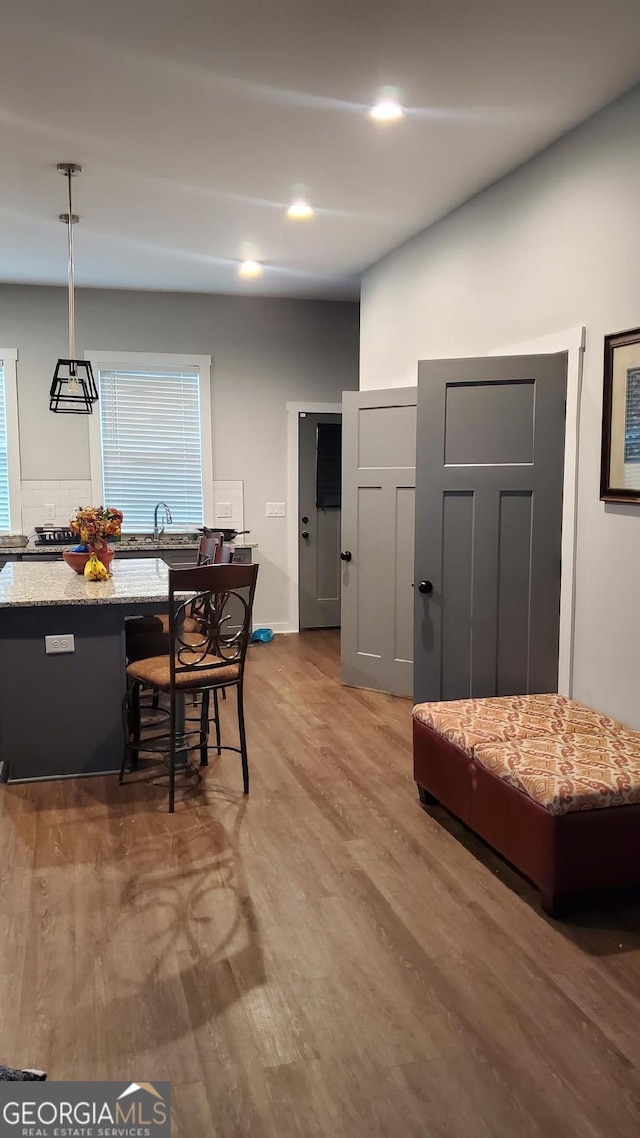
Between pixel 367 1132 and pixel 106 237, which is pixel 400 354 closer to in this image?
pixel 106 237

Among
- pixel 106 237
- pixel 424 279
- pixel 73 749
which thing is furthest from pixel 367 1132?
pixel 106 237

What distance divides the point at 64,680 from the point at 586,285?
9.60 feet

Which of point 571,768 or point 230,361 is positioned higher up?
point 230,361

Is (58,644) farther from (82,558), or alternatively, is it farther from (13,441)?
(13,441)

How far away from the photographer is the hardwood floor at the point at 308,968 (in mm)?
1896

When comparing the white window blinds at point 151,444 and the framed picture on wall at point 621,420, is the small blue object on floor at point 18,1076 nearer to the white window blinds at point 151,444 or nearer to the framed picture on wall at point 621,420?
the framed picture on wall at point 621,420

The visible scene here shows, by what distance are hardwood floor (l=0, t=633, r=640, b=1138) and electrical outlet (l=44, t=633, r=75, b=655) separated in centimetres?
63

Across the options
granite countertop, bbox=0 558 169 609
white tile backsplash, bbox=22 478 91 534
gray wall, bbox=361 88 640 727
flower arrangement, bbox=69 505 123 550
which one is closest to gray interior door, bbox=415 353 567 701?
gray wall, bbox=361 88 640 727

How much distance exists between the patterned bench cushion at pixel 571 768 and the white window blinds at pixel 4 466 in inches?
194

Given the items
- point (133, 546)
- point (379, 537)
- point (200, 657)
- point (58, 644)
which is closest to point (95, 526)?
point (58, 644)

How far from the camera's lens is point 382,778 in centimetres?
385

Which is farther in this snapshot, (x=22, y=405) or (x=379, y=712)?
(x=22, y=405)

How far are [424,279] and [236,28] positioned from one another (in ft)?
8.19

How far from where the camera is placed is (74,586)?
160 inches
